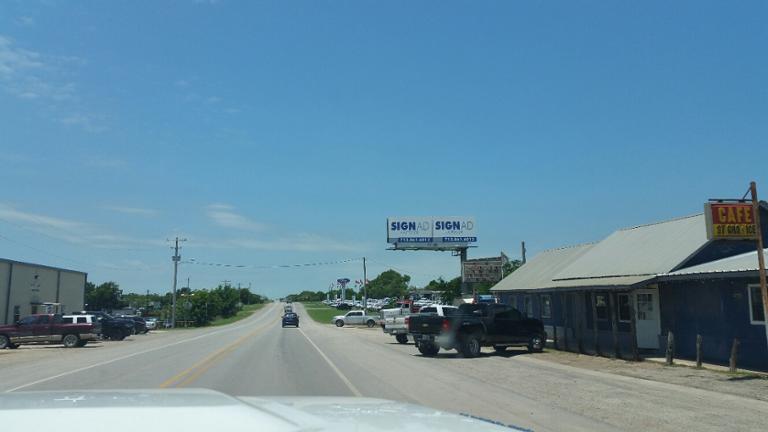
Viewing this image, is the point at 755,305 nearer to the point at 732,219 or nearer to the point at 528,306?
the point at 732,219

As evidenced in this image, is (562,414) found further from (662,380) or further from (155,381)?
(155,381)

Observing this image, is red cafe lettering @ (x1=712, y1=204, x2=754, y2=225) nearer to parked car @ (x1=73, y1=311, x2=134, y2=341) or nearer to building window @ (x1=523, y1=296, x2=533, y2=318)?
building window @ (x1=523, y1=296, x2=533, y2=318)

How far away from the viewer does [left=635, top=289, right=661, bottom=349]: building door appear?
23.8m

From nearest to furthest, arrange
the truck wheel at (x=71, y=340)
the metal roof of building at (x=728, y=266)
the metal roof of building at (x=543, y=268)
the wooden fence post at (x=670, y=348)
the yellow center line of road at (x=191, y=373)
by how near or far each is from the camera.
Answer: the yellow center line of road at (x=191, y=373) → the metal roof of building at (x=728, y=266) → the wooden fence post at (x=670, y=348) → the metal roof of building at (x=543, y=268) → the truck wheel at (x=71, y=340)

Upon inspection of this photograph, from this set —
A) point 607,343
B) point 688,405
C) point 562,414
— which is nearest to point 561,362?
point 607,343

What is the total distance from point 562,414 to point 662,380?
257 inches

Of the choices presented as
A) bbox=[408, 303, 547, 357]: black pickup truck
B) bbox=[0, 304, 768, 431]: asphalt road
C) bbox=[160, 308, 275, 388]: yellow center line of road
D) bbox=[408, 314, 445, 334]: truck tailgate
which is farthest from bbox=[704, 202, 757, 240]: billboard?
bbox=[160, 308, 275, 388]: yellow center line of road

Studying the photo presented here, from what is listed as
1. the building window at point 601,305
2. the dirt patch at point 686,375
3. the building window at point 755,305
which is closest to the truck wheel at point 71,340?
the dirt patch at point 686,375

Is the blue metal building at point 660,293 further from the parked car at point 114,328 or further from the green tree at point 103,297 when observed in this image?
the green tree at point 103,297

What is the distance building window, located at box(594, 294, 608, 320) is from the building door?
218cm

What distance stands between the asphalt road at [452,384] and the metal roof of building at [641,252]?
15.4 feet

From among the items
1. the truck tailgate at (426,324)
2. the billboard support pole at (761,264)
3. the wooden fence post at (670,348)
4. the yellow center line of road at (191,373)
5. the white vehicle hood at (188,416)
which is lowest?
the yellow center line of road at (191,373)

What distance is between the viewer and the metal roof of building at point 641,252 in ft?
72.5

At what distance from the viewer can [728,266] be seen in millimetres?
19219
